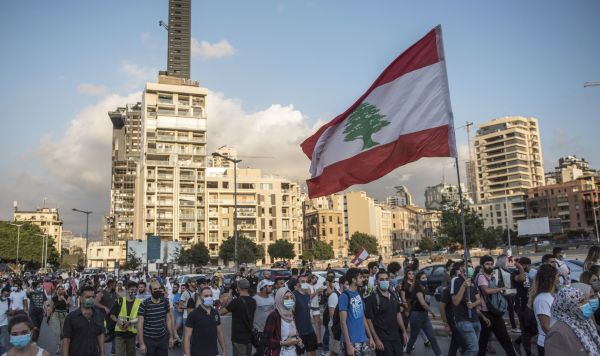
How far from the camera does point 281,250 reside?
9819cm

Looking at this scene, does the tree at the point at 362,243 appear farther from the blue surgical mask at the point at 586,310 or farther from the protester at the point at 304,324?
the blue surgical mask at the point at 586,310

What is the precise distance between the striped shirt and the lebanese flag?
4519 millimetres

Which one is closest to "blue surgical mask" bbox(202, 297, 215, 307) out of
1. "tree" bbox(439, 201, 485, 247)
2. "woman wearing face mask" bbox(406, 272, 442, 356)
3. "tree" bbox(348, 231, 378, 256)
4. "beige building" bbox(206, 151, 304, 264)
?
"woman wearing face mask" bbox(406, 272, 442, 356)

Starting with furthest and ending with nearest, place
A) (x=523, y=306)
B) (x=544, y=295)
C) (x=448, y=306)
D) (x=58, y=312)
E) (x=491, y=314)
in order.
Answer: (x=58, y=312) → (x=523, y=306) → (x=448, y=306) → (x=491, y=314) → (x=544, y=295)

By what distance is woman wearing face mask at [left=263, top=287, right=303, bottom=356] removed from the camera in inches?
305

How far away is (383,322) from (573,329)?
3337 mm

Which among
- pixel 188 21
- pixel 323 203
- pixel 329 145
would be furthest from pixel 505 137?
pixel 329 145

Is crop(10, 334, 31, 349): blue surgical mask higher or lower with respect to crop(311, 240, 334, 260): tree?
lower

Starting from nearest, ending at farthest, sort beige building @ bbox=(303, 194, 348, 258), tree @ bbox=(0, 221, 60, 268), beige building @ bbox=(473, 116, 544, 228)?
1. tree @ bbox=(0, 221, 60, 268)
2. beige building @ bbox=(303, 194, 348, 258)
3. beige building @ bbox=(473, 116, 544, 228)

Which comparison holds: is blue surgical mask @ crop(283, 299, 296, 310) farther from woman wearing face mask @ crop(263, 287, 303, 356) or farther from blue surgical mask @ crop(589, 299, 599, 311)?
blue surgical mask @ crop(589, 299, 599, 311)

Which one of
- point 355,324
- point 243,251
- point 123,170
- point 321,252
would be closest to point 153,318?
point 355,324

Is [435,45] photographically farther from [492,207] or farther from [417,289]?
[492,207]

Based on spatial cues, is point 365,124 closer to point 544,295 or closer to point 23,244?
point 544,295

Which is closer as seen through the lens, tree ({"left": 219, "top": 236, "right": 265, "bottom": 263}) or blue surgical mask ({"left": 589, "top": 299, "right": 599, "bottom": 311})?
blue surgical mask ({"left": 589, "top": 299, "right": 599, "bottom": 311})
